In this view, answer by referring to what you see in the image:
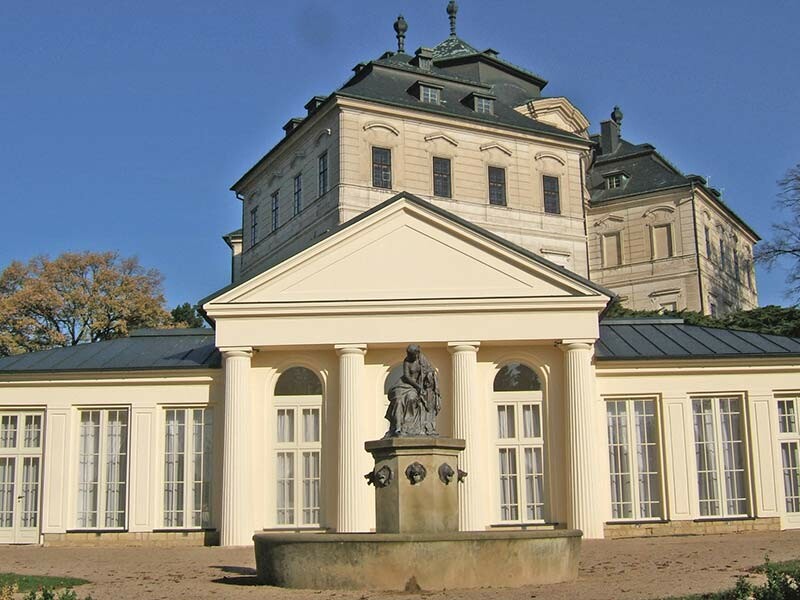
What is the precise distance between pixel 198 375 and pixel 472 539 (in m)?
14.4

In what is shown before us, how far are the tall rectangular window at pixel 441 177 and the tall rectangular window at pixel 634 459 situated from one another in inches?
950

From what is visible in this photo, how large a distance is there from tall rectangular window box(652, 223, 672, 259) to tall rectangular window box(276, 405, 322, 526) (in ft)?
130

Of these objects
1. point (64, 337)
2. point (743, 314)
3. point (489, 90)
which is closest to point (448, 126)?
point (489, 90)

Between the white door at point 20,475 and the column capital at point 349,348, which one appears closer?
the column capital at point 349,348

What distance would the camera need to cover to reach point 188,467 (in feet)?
90.8

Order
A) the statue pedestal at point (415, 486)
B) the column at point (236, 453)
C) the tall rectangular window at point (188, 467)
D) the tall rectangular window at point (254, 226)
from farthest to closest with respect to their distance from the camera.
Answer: the tall rectangular window at point (254, 226), the tall rectangular window at point (188, 467), the column at point (236, 453), the statue pedestal at point (415, 486)

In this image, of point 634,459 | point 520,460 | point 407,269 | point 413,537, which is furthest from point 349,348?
point 413,537

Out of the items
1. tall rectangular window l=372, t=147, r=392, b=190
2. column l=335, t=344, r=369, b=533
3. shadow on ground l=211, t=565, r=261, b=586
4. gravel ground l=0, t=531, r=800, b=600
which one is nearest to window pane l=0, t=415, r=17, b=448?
gravel ground l=0, t=531, r=800, b=600

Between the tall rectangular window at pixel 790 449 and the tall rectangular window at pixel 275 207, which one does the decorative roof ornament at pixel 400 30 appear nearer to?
the tall rectangular window at pixel 275 207


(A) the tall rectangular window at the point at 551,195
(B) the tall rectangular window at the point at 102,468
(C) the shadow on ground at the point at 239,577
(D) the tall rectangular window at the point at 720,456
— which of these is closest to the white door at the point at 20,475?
(B) the tall rectangular window at the point at 102,468

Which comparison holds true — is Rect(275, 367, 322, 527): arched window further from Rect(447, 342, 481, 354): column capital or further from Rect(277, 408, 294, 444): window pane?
Rect(447, 342, 481, 354): column capital

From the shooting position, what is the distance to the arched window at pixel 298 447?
1085 inches

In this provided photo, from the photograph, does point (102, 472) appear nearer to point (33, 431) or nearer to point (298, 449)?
point (33, 431)

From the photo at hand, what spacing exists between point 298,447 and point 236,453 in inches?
72.2
